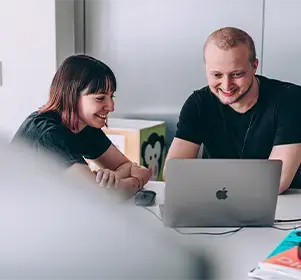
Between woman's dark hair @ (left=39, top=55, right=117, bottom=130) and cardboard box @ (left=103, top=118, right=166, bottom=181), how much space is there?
1.04m

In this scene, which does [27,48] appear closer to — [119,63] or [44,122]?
[119,63]

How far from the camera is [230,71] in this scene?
1.97 m

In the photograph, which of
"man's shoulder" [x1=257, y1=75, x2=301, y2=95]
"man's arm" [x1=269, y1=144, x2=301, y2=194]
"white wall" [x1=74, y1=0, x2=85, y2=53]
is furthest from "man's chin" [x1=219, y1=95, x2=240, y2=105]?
"white wall" [x1=74, y1=0, x2=85, y2=53]

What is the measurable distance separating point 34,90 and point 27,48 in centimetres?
26

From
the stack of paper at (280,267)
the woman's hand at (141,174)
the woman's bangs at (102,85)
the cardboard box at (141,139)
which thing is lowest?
the cardboard box at (141,139)

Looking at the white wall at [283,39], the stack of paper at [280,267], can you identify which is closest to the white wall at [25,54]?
the white wall at [283,39]

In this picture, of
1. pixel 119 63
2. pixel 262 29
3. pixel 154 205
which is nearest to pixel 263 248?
pixel 154 205

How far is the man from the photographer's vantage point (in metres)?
1.94

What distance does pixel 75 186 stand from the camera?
0.32 metres

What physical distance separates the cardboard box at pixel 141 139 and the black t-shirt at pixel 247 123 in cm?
81

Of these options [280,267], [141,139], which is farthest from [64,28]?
A: [280,267]

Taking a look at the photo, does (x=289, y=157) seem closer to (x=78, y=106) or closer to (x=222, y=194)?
(x=222, y=194)

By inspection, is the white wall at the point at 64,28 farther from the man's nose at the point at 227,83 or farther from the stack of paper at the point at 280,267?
the stack of paper at the point at 280,267

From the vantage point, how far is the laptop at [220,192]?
130cm
